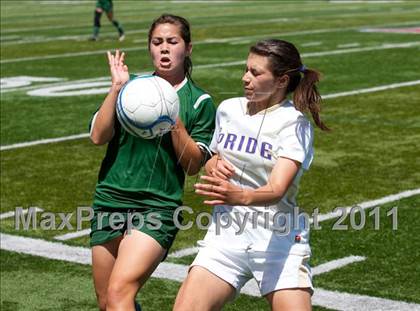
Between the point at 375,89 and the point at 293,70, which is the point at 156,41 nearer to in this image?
the point at 293,70

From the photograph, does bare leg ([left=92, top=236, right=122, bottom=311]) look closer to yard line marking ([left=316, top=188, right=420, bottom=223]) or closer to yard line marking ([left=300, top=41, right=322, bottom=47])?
yard line marking ([left=316, top=188, right=420, bottom=223])

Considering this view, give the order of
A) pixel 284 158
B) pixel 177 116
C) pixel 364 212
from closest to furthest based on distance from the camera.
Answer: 1. pixel 284 158
2. pixel 177 116
3. pixel 364 212

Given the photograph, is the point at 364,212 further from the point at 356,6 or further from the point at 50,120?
the point at 356,6

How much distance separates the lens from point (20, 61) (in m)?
23.2

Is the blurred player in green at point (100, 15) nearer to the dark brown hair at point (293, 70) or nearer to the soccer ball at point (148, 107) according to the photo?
the soccer ball at point (148, 107)

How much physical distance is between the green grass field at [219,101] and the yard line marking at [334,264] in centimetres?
7

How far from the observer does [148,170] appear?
5.43 m

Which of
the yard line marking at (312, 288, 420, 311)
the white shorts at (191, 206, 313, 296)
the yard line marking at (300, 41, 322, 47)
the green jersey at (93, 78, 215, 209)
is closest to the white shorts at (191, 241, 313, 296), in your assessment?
the white shorts at (191, 206, 313, 296)

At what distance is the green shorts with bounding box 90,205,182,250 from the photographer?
538 cm

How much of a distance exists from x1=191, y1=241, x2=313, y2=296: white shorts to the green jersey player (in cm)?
45

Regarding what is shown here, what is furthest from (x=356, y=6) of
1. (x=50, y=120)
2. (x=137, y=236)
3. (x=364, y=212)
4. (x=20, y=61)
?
(x=137, y=236)

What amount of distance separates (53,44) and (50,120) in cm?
1289

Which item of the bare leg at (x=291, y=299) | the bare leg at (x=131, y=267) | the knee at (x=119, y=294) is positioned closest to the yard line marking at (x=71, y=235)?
the bare leg at (x=131, y=267)

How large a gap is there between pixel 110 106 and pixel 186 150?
1.34 feet
